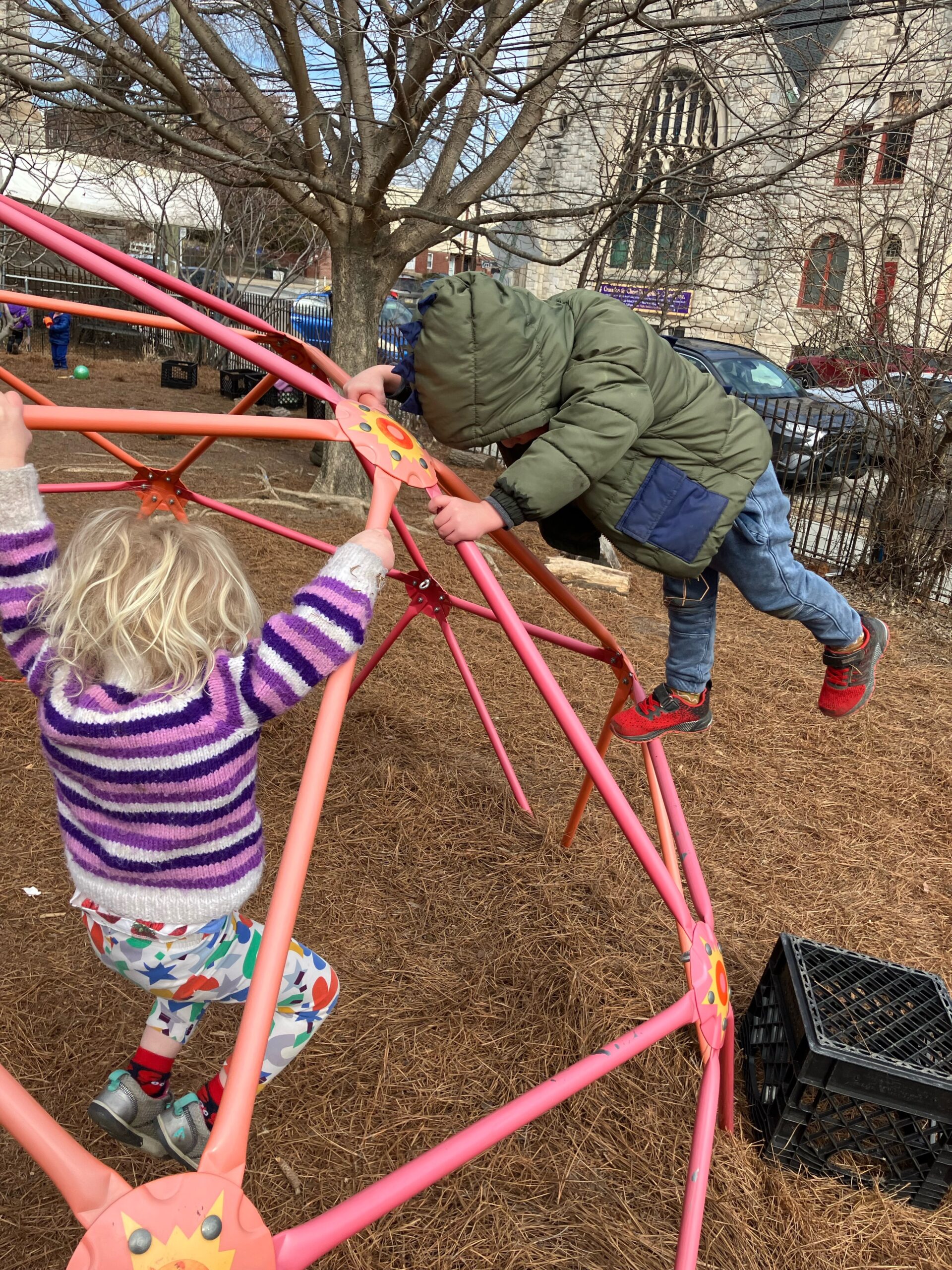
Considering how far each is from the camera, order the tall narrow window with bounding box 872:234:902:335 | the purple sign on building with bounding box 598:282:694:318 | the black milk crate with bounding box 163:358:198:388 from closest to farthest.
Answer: the tall narrow window with bounding box 872:234:902:335
the purple sign on building with bounding box 598:282:694:318
the black milk crate with bounding box 163:358:198:388

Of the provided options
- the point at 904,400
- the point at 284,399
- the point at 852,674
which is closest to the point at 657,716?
the point at 852,674

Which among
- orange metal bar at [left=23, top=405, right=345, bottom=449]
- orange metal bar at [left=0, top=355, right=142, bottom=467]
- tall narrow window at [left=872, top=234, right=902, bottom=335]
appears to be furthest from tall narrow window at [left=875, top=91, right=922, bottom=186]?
orange metal bar at [left=23, top=405, right=345, bottom=449]

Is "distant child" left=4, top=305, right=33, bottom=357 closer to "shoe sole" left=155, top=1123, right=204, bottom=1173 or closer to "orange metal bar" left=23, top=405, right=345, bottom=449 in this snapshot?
"orange metal bar" left=23, top=405, right=345, bottom=449

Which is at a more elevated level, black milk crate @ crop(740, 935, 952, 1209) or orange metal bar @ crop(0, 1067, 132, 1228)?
orange metal bar @ crop(0, 1067, 132, 1228)

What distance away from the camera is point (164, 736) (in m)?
1.45

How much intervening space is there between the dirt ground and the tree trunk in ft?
10.1

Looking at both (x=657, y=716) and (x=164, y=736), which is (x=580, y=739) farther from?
(x=657, y=716)

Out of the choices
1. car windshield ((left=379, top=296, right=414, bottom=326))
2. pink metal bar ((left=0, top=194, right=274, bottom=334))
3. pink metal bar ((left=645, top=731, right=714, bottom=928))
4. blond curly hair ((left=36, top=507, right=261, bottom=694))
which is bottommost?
pink metal bar ((left=645, top=731, right=714, bottom=928))

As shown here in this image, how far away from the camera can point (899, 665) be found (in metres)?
5.96

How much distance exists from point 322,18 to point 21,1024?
7249 millimetres

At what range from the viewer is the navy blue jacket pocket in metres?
2.26

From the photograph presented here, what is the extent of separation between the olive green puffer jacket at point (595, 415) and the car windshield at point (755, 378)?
26.7 ft

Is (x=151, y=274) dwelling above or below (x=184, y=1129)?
above

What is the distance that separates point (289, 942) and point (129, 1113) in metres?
0.66
